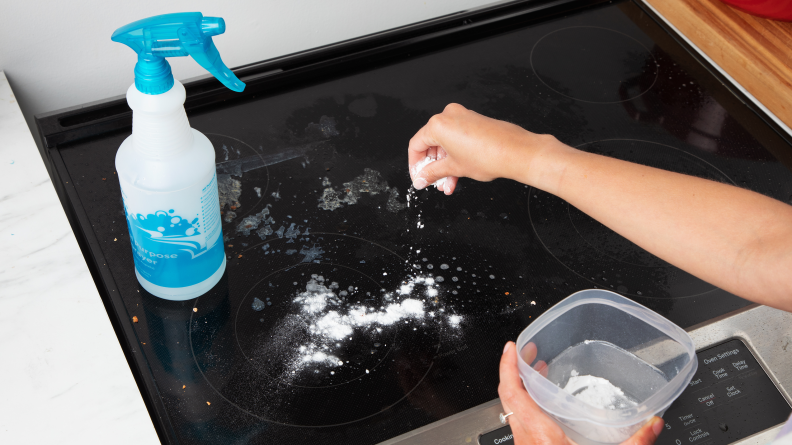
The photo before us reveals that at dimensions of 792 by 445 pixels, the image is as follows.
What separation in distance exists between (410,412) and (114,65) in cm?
65

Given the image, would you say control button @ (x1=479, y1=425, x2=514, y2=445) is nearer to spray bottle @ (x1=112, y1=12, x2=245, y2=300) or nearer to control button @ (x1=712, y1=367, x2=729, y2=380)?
control button @ (x1=712, y1=367, x2=729, y2=380)

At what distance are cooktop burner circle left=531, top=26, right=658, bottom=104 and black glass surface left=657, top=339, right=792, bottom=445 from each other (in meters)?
0.45

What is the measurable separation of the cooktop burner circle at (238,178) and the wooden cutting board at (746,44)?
722mm

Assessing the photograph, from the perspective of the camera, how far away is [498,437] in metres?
0.61

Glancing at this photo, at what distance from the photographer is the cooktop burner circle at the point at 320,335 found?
645mm

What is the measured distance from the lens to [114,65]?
0.91 meters

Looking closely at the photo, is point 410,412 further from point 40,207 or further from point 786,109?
point 786,109

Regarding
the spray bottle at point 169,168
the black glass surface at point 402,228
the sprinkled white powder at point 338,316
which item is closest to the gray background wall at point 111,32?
the black glass surface at point 402,228

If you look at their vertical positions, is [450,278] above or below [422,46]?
below

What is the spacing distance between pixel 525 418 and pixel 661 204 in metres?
0.24

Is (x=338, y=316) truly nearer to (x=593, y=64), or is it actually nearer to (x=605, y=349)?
(x=605, y=349)

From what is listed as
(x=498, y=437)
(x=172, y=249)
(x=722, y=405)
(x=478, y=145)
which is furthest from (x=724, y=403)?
(x=172, y=249)

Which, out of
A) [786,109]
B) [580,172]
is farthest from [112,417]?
[786,109]

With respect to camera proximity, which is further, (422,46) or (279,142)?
(422,46)
